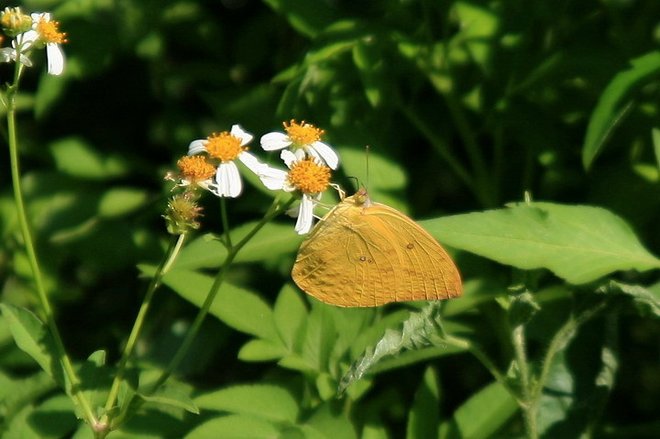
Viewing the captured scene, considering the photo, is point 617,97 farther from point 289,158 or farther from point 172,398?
point 172,398

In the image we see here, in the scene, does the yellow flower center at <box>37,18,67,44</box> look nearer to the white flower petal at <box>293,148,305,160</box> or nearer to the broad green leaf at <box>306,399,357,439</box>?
the white flower petal at <box>293,148,305,160</box>

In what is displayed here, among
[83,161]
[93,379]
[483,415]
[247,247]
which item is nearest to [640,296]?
[483,415]

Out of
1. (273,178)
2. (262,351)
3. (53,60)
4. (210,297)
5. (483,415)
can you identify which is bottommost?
(483,415)

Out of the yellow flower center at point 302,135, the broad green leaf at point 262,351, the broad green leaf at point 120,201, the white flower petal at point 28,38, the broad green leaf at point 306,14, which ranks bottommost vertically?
the broad green leaf at point 120,201

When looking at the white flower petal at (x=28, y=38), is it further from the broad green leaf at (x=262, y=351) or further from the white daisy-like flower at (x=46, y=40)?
the broad green leaf at (x=262, y=351)

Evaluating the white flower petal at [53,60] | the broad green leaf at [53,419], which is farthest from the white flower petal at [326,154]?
the broad green leaf at [53,419]
